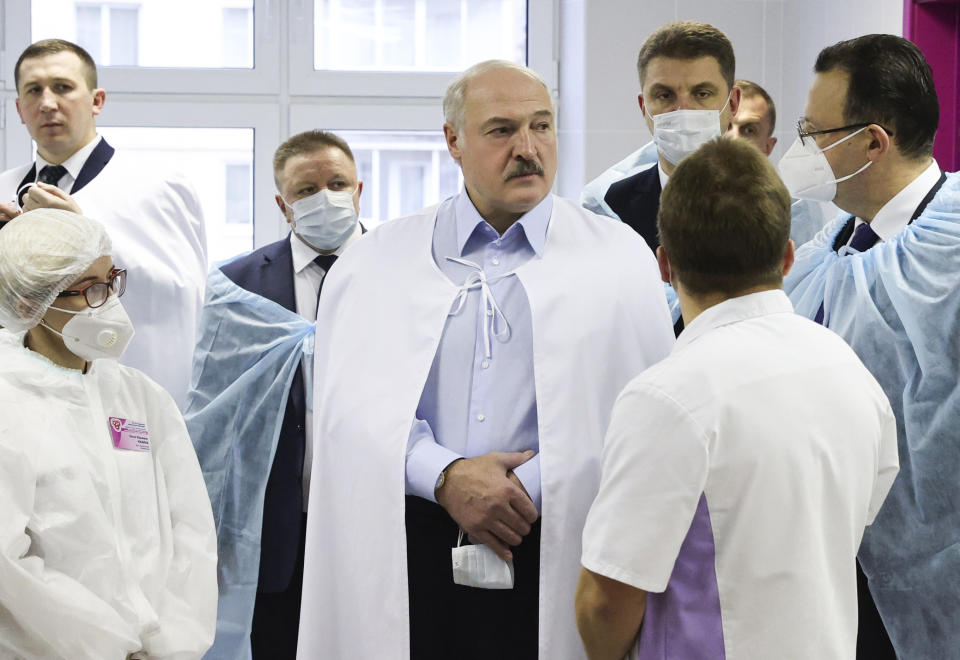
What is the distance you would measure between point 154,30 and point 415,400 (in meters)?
3.17

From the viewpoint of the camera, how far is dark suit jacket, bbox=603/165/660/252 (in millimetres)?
2623

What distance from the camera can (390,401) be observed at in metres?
1.94

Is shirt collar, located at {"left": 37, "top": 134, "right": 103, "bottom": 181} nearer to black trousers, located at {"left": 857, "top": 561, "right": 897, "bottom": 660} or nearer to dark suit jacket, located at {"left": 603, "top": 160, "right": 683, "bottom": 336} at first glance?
dark suit jacket, located at {"left": 603, "top": 160, "right": 683, "bottom": 336}

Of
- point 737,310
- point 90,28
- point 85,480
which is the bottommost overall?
point 85,480

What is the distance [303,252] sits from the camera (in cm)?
281

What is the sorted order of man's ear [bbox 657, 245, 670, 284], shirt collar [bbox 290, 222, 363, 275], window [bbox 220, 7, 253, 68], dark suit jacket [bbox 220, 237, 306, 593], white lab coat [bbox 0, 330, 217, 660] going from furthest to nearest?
window [bbox 220, 7, 253, 68]
shirt collar [bbox 290, 222, 363, 275]
dark suit jacket [bbox 220, 237, 306, 593]
white lab coat [bbox 0, 330, 217, 660]
man's ear [bbox 657, 245, 670, 284]

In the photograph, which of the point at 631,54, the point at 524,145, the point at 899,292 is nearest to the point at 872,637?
the point at 899,292

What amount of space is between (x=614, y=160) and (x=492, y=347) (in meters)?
2.41

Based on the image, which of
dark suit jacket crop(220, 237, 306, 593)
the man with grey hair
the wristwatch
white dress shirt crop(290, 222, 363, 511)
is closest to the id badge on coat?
the man with grey hair

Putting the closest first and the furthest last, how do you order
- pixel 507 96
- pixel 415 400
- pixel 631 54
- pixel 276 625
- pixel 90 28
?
pixel 415 400 → pixel 507 96 → pixel 276 625 → pixel 631 54 → pixel 90 28

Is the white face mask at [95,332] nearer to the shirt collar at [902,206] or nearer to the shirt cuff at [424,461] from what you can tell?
the shirt cuff at [424,461]

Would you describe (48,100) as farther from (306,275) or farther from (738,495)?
(738,495)

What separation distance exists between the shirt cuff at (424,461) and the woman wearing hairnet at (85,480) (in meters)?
0.44

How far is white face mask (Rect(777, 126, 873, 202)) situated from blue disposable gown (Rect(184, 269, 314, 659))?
3.92 ft
